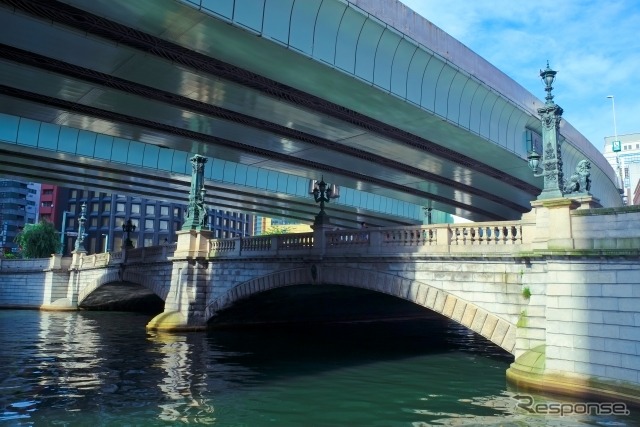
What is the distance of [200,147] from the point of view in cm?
2986

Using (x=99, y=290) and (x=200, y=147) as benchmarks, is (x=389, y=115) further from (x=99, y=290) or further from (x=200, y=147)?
(x=99, y=290)

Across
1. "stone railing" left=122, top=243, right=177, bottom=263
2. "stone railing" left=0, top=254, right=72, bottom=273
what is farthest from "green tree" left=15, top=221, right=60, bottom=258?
"stone railing" left=122, top=243, right=177, bottom=263

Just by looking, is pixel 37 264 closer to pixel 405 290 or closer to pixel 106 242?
pixel 106 242

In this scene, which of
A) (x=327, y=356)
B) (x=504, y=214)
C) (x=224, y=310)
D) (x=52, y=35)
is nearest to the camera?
(x=52, y=35)

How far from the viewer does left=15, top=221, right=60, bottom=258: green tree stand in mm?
70875

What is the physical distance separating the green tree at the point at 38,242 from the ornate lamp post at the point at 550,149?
72.7 metres

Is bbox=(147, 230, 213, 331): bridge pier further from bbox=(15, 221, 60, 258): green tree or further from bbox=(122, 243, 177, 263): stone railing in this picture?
bbox=(15, 221, 60, 258): green tree

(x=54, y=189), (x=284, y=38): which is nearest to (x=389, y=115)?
(x=284, y=38)

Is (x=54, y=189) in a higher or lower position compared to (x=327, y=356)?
higher

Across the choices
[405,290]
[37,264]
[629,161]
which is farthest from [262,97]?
[629,161]

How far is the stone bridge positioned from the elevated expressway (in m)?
6.21

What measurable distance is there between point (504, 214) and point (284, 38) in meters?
39.6

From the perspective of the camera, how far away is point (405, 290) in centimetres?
1831

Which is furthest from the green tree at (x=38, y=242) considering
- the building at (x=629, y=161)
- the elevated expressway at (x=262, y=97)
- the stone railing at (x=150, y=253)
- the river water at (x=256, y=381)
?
the building at (x=629, y=161)
